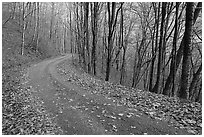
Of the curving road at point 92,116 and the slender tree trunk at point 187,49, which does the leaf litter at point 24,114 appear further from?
the slender tree trunk at point 187,49

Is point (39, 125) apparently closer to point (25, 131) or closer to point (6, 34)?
point (25, 131)

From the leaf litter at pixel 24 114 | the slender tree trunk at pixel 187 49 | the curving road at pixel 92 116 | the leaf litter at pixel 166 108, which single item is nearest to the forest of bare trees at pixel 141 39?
the slender tree trunk at pixel 187 49

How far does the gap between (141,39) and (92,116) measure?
16275 millimetres

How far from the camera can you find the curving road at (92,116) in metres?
4.97

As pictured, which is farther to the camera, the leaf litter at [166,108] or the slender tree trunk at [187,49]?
the slender tree trunk at [187,49]

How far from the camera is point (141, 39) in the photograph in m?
20.3

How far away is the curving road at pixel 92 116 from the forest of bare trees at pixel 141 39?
291 cm

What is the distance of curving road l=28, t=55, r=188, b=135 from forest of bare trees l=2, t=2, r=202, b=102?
291cm

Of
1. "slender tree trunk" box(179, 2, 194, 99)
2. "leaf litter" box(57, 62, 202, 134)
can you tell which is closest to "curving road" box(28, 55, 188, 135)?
"leaf litter" box(57, 62, 202, 134)

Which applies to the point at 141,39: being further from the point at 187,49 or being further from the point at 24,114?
the point at 24,114

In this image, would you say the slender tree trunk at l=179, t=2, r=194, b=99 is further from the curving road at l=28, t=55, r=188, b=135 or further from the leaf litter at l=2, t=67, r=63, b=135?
the leaf litter at l=2, t=67, r=63, b=135

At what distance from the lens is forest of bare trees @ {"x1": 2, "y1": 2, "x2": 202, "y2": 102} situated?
9.70 m

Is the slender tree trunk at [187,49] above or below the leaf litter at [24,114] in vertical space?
above

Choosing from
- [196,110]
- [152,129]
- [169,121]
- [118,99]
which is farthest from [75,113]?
[196,110]
